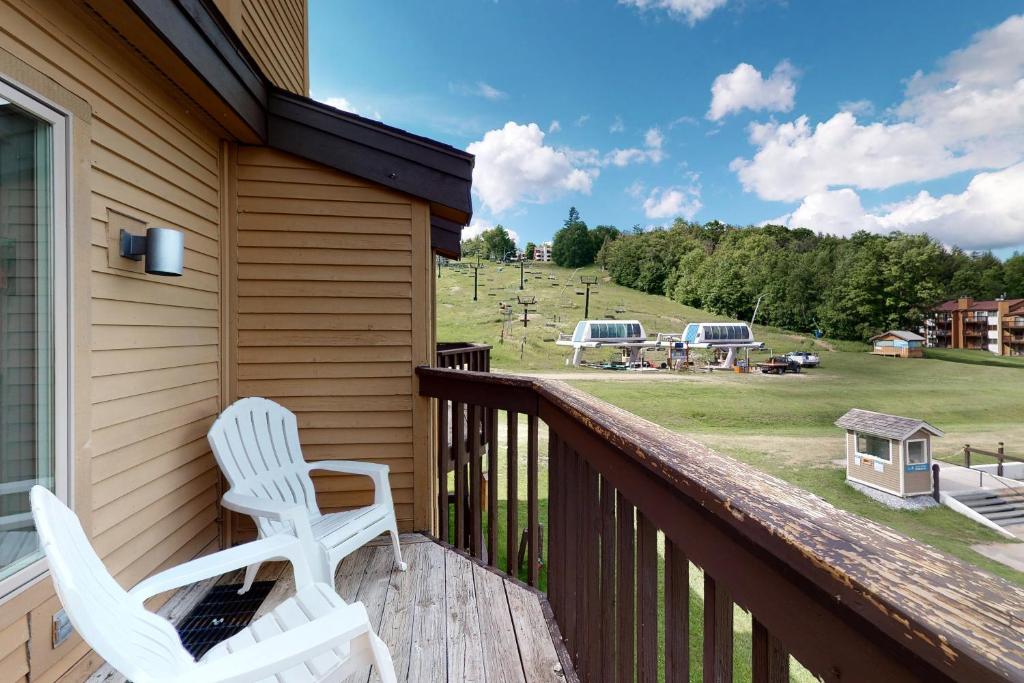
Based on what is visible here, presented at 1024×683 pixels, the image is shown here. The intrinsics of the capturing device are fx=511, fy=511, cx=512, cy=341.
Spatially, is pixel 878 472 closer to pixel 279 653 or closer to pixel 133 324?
pixel 279 653

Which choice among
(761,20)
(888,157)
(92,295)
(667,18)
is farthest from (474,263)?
(92,295)

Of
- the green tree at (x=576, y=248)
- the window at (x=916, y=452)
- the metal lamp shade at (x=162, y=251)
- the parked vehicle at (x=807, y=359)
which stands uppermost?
the green tree at (x=576, y=248)

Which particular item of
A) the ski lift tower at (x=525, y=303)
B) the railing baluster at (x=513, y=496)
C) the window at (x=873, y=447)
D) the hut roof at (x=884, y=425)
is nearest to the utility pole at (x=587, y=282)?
the ski lift tower at (x=525, y=303)

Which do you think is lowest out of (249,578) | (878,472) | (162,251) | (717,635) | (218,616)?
(218,616)

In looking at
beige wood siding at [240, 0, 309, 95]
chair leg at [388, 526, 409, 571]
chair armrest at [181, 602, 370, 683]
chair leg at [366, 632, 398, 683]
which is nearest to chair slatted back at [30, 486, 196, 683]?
chair armrest at [181, 602, 370, 683]

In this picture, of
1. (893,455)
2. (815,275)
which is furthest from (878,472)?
(815,275)

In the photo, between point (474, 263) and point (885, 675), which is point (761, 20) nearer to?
point (474, 263)

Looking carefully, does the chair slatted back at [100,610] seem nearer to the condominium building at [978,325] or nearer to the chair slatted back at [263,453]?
the chair slatted back at [263,453]
